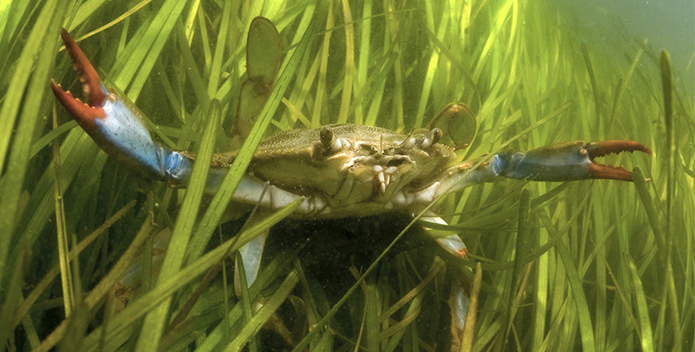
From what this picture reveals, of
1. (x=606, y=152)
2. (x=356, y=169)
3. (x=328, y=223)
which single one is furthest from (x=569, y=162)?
(x=328, y=223)

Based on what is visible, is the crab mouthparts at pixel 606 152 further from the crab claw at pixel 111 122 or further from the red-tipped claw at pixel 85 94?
the red-tipped claw at pixel 85 94

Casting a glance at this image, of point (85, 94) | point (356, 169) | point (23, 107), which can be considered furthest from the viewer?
point (356, 169)

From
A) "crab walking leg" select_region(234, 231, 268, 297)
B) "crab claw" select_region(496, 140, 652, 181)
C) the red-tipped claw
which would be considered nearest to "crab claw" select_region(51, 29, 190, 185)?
the red-tipped claw

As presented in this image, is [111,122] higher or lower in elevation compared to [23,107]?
lower

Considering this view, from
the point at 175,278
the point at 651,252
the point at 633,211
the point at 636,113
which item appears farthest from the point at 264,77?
the point at 636,113

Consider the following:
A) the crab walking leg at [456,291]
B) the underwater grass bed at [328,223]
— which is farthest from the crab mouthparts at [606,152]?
the crab walking leg at [456,291]

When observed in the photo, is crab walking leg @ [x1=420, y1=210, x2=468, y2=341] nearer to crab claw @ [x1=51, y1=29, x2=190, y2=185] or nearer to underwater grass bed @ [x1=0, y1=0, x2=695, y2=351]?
underwater grass bed @ [x1=0, y1=0, x2=695, y2=351]

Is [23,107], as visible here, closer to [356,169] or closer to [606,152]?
[356,169]
